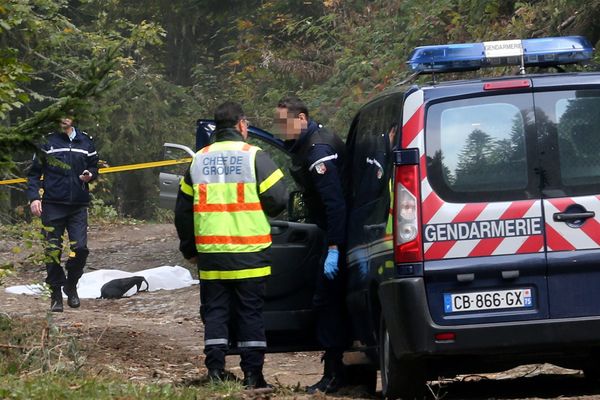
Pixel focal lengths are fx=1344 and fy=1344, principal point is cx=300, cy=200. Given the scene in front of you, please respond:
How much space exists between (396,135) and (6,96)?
2.32 meters

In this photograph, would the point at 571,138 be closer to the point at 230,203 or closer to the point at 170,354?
the point at 230,203

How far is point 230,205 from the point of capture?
26.5 feet

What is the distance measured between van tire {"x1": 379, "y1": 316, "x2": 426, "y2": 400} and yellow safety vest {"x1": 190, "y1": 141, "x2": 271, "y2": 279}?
101 centimetres

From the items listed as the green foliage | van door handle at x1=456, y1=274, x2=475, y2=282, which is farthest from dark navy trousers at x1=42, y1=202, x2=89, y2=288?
van door handle at x1=456, y1=274, x2=475, y2=282

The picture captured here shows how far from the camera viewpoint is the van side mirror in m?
9.01

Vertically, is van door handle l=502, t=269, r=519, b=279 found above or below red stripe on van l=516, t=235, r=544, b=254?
below

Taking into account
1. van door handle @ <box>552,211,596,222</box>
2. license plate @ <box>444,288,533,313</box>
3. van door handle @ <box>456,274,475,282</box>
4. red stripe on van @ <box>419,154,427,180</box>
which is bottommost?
license plate @ <box>444,288,533,313</box>

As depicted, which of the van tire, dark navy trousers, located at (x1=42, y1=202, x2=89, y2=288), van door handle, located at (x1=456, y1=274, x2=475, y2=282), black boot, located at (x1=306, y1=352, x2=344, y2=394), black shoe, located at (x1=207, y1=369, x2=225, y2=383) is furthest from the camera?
dark navy trousers, located at (x1=42, y1=202, x2=89, y2=288)

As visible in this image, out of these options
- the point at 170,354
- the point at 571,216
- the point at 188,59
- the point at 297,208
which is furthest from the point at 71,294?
the point at 188,59

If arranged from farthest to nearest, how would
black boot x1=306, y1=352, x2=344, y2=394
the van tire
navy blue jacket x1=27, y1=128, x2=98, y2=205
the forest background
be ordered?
navy blue jacket x1=27, y1=128, x2=98, y2=205 < black boot x1=306, y1=352, x2=344, y2=394 < the forest background < the van tire

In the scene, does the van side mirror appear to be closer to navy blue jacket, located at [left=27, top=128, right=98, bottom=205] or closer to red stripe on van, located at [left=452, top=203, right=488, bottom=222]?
red stripe on van, located at [left=452, top=203, right=488, bottom=222]

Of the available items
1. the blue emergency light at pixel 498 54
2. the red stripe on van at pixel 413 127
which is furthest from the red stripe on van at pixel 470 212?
the blue emergency light at pixel 498 54

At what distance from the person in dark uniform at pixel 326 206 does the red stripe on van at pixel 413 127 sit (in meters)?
1.28

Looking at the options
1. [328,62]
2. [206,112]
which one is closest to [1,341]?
[328,62]
